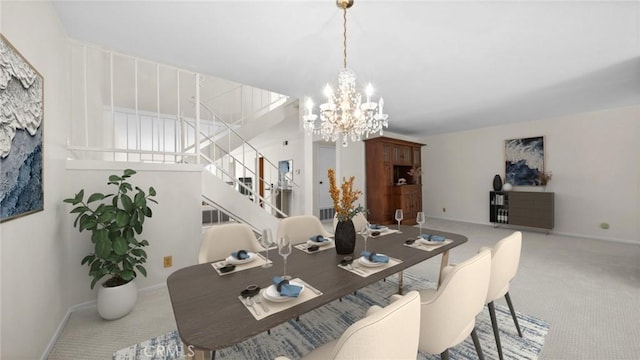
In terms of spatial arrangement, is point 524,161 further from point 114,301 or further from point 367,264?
point 114,301

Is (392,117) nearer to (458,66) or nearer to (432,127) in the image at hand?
(432,127)

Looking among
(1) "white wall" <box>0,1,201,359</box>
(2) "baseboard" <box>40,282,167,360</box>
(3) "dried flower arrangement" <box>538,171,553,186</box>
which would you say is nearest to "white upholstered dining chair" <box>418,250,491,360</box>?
(1) "white wall" <box>0,1,201,359</box>

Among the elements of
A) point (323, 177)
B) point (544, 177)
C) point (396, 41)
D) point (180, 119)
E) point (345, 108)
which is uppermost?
point (396, 41)

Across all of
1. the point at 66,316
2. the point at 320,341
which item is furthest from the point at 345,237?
the point at 66,316

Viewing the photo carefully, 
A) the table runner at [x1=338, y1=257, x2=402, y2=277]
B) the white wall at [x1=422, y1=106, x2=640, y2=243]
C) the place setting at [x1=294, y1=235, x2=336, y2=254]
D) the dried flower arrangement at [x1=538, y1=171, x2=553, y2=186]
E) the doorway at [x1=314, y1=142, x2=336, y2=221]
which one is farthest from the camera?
→ the doorway at [x1=314, y1=142, x2=336, y2=221]

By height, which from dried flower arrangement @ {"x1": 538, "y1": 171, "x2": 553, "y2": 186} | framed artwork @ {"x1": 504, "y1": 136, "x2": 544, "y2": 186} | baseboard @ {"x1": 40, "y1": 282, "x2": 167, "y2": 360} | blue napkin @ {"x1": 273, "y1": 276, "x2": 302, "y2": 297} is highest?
framed artwork @ {"x1": 504, "y1": 136, "x2": 544, "y2": 186}

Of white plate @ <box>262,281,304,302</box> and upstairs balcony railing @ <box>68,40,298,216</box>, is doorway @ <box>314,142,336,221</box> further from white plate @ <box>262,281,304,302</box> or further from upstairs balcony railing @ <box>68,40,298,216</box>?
white plate @ <box>262,281,304,302</box>

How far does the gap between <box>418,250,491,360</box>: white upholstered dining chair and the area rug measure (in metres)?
0.61

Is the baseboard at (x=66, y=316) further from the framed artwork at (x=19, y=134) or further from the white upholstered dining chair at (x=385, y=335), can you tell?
the white upholstered dining chair at (x=385, y=335)

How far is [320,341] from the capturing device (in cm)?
181

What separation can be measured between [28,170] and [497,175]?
707 centimetres

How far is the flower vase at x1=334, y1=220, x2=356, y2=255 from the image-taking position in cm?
171

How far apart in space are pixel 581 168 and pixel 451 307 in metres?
5.71

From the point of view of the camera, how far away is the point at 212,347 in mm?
805
